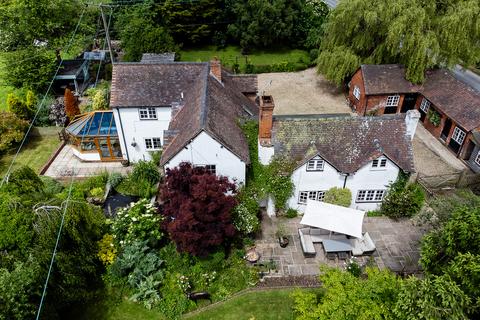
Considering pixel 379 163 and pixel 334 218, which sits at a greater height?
pixel 379 163

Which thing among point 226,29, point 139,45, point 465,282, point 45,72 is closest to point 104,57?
point 139,45

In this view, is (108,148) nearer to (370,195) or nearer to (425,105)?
(370,195)

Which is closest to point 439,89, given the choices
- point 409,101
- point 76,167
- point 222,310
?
point 409,101

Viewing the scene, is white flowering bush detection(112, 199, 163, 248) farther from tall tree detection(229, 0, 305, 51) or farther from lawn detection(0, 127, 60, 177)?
tall tree detection(229, 0, 305, 51)

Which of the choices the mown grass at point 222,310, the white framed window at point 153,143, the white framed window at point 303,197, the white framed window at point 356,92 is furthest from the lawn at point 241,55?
the mown grass at point 222,310

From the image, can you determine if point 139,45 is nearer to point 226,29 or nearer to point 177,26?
point 177,26

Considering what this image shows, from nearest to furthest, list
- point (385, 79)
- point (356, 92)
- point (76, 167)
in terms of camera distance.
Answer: point (76, 167), point (385, 79), point (356, 92)

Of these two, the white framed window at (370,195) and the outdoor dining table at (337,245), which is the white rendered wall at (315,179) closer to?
the white framed window at (370,195)
